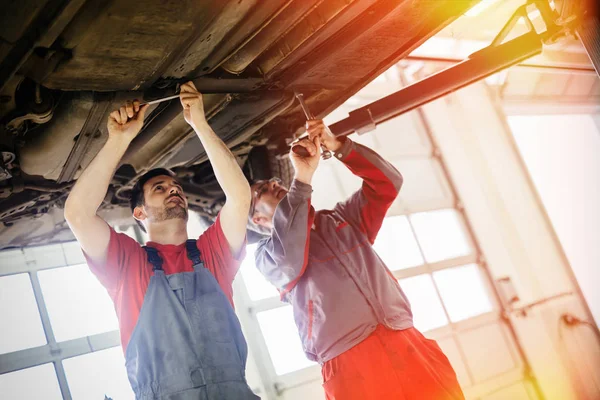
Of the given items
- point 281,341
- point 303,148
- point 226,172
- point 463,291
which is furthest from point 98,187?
point 463,291

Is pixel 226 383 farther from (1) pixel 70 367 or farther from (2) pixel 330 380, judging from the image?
(1) pixel 70 367

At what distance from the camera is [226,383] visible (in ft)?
5.51

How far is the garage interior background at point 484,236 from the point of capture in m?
4.57

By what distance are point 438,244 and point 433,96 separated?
3.37 meters

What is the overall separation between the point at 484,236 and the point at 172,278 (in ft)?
15.0

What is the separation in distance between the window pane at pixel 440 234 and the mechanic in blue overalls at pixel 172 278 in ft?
11.8

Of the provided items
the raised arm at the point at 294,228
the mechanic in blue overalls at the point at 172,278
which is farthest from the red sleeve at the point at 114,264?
the raised arm at the point at 294,228

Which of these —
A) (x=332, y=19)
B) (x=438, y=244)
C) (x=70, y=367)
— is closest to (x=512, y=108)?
(x=438, y=244)

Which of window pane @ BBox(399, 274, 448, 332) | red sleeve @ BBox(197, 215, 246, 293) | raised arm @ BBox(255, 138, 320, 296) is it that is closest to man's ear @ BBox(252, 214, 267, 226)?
raised arm @ BBox(255, 138, 320, 296)

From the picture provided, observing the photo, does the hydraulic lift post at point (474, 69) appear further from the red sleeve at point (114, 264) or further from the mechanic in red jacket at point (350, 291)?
the red sleeve at point (114, 264)

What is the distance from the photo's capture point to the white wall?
629cm

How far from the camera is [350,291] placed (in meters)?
2.15

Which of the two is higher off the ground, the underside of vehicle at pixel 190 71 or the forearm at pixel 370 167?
the underside of vehicle at pixel 190 71

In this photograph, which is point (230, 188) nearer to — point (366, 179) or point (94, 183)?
point (94, 183)
